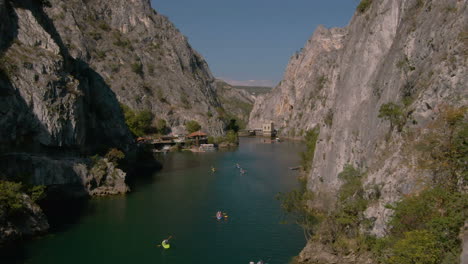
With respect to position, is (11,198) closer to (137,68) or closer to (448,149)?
(448,149)

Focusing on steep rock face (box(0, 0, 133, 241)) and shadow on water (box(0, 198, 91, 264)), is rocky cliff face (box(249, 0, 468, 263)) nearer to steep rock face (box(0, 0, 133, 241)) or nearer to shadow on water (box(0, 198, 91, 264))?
shadow on water (box(0, 198, 91, 264))

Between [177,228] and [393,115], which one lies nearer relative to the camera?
[393,115]

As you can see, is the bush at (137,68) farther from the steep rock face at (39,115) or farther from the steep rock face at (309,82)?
the steep rock face at (39,115)

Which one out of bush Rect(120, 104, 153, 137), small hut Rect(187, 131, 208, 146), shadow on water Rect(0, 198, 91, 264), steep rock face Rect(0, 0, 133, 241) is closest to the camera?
shadow on water Rect(0, 198, 91, 264)

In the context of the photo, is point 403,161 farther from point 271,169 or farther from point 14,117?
point 271,169

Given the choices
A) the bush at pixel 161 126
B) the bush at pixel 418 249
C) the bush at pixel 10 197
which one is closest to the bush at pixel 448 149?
the bush at pixel 418 249

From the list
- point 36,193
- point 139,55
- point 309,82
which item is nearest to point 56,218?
point 36,193

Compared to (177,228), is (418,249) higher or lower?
higher

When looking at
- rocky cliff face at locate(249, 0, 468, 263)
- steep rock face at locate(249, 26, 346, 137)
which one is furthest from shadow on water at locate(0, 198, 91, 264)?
steep rock face at locate(249, 26, 346, 137)
